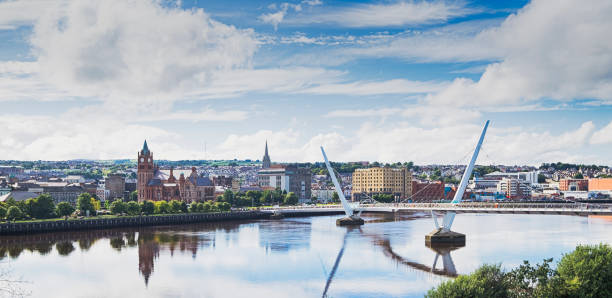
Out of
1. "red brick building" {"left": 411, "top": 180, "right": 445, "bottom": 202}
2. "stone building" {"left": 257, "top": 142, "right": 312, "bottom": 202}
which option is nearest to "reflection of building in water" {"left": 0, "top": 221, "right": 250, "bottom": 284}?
"stone building" {"left": 257, "top": 142, "right": 312, "bottom": 202}

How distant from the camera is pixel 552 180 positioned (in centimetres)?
19875

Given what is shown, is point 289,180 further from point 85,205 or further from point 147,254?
point 147,254

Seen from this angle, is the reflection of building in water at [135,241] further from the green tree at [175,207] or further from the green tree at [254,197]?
the green tree at [254,197]

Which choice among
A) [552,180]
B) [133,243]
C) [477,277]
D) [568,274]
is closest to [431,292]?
[477,277]

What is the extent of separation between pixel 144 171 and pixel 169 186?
494 cm

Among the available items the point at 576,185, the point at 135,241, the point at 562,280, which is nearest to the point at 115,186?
the point at 135,241

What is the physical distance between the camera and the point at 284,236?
5391cm

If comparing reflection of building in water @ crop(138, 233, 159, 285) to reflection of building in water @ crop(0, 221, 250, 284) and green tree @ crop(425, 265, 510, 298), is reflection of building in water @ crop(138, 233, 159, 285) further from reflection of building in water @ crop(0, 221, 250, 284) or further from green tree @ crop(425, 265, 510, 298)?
green tree @ crop(425, 265, 510, 298)

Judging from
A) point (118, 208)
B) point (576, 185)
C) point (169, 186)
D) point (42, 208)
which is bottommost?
point (118, 208)

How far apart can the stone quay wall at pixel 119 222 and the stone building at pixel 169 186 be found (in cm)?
1601

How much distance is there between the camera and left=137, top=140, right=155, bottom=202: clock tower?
92625mm

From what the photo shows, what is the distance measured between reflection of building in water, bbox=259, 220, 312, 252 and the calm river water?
3.4 inches

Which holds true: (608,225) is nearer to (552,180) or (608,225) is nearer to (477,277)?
(477,277)

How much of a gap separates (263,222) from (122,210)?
1487cm
